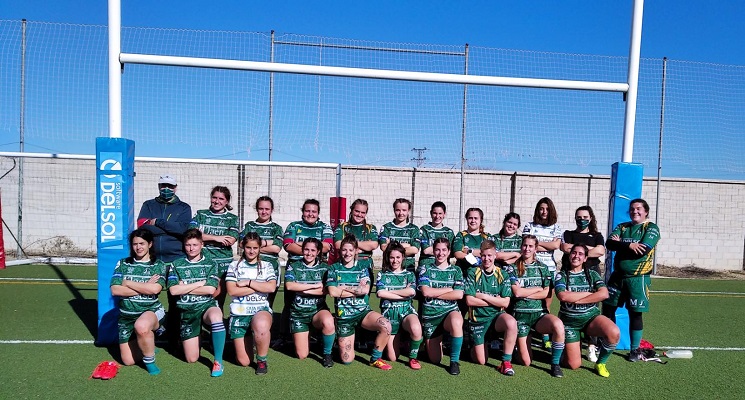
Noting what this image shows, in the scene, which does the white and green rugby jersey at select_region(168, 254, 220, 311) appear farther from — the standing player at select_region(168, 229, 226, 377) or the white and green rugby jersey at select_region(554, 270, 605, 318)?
the white and green rugby jersey at select_region(554, 270, 605, 318)

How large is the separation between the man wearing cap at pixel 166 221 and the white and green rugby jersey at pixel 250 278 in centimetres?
86

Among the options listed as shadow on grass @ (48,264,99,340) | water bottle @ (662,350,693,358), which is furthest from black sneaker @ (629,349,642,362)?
shadow on grass @ (48,264,99,340)

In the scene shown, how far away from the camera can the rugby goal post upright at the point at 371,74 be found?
474 cm

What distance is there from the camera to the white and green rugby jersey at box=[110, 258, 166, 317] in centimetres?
421

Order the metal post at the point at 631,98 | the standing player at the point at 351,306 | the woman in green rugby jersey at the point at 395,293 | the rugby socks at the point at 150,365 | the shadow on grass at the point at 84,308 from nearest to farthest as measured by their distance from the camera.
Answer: the rugby socks at the point at 150,365 → the standing player at the point at 351,306 → the woman in green rugby jersey at the point at 395,293 → the metal post at the point at 631,98 → the shadow on grass at the point at 84,308

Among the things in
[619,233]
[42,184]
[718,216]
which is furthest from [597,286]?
[42,184]

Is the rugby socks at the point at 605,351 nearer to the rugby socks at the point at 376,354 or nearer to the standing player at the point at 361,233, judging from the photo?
the rugby socks at the point at 376,354

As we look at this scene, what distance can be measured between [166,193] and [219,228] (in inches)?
23.8

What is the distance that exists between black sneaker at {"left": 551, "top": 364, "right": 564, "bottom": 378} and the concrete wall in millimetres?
6601

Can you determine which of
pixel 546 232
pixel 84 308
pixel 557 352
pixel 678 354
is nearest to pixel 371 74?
pixel 546 232

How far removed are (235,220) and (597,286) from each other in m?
3.42

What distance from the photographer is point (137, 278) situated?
4.25m

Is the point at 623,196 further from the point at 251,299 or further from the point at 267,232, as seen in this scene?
the point at 251,299


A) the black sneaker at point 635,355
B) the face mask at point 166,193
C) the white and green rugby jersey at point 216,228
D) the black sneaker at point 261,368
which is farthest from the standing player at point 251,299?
the black sneaker at point 635,355
